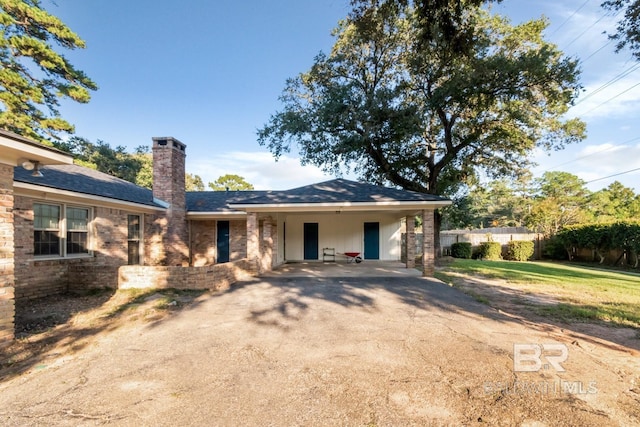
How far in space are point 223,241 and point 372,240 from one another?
7.41 metres

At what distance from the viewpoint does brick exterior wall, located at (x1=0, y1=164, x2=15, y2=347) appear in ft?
13.3

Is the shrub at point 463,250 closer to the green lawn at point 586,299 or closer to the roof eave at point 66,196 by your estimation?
the green lawn at point 586,299

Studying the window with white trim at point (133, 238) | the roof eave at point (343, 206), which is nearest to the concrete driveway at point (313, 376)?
the roof eave at point (343, 206)

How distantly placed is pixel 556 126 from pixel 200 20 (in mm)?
16471

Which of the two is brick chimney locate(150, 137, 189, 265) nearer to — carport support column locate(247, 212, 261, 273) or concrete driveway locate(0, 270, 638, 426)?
carport support column locate(247, 212, 261, 273)

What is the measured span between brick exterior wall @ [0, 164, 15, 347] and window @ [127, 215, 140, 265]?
264 inches

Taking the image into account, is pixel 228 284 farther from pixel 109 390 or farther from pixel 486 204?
pixel 486 204

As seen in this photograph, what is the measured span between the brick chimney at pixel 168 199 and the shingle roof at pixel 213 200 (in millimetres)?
1072

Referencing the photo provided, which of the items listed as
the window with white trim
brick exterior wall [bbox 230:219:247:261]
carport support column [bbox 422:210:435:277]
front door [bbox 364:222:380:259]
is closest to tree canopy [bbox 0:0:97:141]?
the window with white trim

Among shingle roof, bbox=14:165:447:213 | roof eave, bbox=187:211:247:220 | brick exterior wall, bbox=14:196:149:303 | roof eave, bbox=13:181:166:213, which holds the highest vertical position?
shingle roof, bbox=14:165:447:213

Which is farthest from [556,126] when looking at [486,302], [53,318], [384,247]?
[53,318]

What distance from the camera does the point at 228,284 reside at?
8430 millimetres

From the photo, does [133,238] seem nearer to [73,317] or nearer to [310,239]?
[73,317]

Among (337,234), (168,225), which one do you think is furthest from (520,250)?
(168,225)
